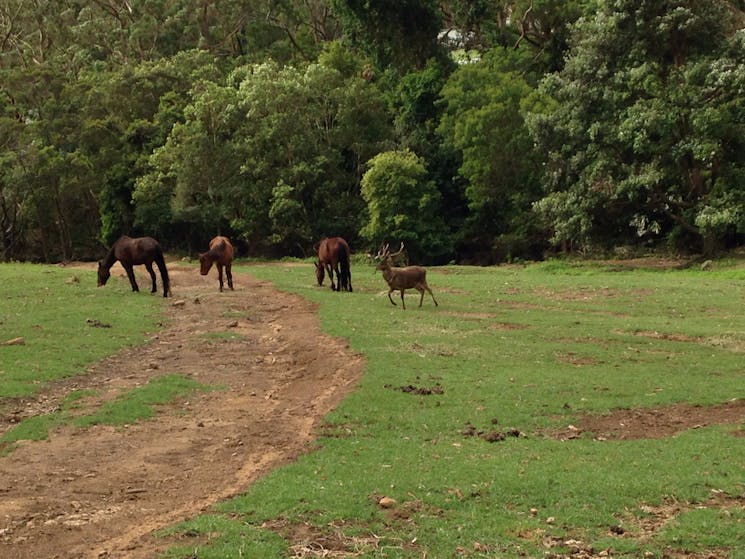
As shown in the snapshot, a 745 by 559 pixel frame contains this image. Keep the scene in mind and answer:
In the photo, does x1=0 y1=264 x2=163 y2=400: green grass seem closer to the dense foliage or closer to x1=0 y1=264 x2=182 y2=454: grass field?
x1=0 y1=264 x2=182 y2=454: grass field

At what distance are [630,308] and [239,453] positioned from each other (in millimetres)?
15326

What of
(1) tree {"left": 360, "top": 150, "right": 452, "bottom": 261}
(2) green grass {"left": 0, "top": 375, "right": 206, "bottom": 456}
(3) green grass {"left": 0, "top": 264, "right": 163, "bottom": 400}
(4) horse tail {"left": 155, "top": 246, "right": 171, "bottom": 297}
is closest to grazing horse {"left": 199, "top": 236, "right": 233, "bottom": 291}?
(4) horse tail {"left": 155, "top": 246, "right": 171, "bottom": 297}

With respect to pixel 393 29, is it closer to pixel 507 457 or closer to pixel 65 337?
pixel 65 337

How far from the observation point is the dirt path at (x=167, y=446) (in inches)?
305

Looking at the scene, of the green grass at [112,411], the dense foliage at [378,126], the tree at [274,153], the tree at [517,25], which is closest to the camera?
the green grass at [112,411]

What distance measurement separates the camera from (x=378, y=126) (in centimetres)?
4688

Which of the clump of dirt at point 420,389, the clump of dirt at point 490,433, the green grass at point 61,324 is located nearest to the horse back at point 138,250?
the green grass at point 61,324

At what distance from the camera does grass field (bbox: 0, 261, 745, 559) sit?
727cm

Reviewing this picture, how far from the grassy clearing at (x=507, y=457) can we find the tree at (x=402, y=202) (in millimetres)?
21233

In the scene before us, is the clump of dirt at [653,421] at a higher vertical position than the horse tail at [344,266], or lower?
lower

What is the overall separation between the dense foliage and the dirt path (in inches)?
867

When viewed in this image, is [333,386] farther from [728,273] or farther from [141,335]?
[728,273]

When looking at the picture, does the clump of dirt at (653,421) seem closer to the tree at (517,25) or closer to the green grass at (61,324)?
the green grass at (61,324)

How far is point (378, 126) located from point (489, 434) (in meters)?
38.0
